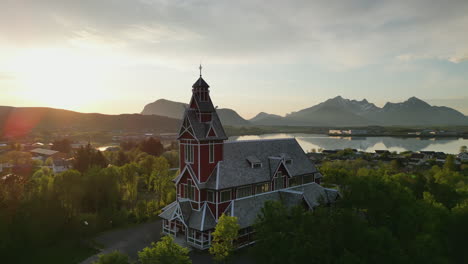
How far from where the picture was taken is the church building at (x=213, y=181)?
36219mm

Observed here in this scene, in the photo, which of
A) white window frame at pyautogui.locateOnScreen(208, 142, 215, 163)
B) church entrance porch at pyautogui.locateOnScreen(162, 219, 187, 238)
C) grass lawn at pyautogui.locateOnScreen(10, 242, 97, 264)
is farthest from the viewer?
church entrance porch at pyautogui.locateOnScreen(162, 219, 187, 238)

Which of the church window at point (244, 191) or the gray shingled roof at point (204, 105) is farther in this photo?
the church window at point (244, 191)

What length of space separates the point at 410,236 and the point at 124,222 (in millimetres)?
36584

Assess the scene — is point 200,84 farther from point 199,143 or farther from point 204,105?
point 199,143

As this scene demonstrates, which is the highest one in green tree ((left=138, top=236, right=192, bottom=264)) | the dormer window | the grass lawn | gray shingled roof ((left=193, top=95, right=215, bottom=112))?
gray shingled roof ((left=193, top=95, right=215, bottom=112))

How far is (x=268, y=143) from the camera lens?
4644 centimetres

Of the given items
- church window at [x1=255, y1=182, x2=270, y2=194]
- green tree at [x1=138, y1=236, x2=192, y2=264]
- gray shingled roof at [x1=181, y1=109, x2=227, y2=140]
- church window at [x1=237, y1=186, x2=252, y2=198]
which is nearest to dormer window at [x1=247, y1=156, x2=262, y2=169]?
church window at [x1=255, y1=182, x2=270, y2=194]

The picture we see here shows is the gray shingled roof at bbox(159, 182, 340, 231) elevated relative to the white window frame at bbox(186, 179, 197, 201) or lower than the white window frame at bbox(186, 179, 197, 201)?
lower

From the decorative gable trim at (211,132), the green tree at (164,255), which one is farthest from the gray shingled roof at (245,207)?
the green tree at (164,255)

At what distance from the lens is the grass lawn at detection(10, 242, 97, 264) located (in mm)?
33062

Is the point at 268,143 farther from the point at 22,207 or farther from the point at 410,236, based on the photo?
the point at 22,207

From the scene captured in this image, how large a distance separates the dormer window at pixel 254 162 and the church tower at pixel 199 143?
433 cm

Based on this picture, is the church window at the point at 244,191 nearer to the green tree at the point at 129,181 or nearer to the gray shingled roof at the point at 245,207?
the gray shingled roof at the point at 245,207

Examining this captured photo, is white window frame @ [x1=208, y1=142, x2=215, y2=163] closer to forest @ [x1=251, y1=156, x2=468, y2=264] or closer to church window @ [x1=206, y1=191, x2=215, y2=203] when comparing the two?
church window @ [x1=206, y1=191, x2=215, y2=203]
